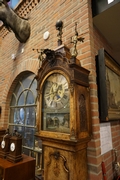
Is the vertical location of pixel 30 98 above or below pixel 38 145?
above

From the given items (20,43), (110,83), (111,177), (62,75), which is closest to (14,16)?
(20,43)

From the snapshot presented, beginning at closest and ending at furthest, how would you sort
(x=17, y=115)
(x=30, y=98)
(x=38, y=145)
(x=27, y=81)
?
(x=38, y=145), (x=30, y=98), (x=27, y=81), (x=17, y=115)

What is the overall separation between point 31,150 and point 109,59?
1.82 m

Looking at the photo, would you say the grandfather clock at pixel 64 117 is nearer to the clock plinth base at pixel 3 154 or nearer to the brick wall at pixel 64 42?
the brick wall at pixel 64 42

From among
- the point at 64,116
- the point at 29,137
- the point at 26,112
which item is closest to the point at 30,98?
the point at 26,112

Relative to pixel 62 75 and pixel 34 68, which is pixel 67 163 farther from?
pixel 34 68

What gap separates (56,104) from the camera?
1.16 meters

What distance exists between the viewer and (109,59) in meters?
1.50

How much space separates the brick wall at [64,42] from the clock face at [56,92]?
0.29 meters

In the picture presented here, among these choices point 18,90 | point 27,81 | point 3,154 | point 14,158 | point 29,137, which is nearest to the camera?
point 14,158

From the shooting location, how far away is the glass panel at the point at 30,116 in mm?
2068

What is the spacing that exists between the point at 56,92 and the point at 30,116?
117 centimetres

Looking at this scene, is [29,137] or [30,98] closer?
[29,137]

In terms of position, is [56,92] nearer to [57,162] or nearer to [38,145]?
[57,162]
